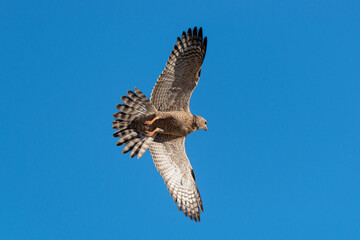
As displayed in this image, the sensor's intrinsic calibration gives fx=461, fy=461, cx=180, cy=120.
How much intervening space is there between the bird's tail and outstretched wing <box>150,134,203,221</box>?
767mm

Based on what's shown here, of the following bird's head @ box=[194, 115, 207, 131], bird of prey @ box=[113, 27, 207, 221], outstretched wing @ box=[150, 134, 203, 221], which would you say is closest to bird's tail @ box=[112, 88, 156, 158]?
bird of prey @ box=[113, 27, 207, 221]

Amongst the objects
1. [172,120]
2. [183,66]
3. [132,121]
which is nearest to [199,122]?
[172,120]

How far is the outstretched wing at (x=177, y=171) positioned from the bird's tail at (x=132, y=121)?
767 millimetres

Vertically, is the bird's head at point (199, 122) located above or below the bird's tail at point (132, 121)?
above

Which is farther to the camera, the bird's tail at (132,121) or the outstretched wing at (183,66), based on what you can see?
the outstretched wing at (183,66)

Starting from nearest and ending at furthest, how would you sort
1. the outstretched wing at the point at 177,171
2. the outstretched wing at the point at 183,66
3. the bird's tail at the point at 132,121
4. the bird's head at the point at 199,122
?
the bird's tail at the point at 132,121 → the outstretched wing at the point at 183,66 → the bird's head at the point at 199,122 → the outstretched wing at the point at 177,171

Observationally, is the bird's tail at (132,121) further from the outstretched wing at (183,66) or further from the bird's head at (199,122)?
the bird's head at (199,122)

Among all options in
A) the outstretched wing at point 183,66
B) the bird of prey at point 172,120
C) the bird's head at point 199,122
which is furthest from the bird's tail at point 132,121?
the bird's head at point 199,122

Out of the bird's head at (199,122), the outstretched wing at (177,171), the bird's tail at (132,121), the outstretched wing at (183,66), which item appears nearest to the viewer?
the bird's tail at (132,121)

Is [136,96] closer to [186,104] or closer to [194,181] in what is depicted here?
[186,104]

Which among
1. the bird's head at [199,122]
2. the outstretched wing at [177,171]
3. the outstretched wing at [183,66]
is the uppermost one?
the outstretched wing at [183,66]

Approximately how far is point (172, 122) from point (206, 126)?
0.98 m

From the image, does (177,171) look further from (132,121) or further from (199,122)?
(132,121)

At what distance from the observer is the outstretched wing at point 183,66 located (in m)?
10.4
